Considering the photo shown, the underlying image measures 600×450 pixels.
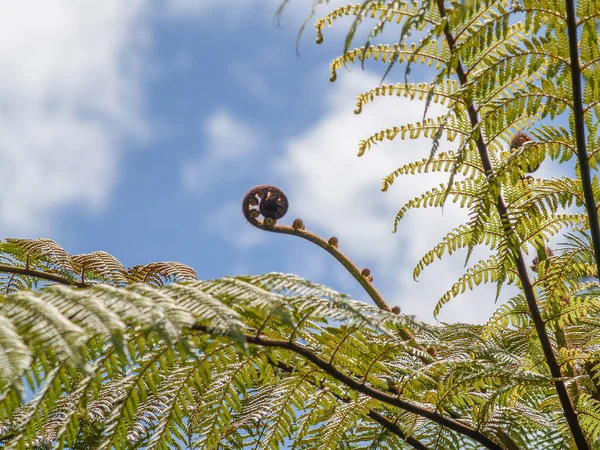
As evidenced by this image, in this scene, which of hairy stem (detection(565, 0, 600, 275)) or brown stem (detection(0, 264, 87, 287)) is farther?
brown stem (detection(0, 264, 87, 287))

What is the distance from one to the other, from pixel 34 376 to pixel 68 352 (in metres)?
0.18

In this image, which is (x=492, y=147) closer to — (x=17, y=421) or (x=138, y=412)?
(x=138, y=412)

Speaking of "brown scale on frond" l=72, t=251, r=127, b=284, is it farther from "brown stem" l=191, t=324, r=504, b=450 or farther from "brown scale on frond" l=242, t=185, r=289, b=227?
"brown stem" l=191, t=324, r=504, b=450

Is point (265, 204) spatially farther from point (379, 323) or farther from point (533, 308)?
point (379, 323)

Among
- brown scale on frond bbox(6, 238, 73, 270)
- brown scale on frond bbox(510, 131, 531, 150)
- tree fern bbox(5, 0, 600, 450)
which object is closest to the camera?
tree fern bbox(5, 0, 600, 450)

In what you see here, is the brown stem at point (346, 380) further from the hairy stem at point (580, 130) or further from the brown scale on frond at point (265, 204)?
the brown scale on frond at point (265, 204)

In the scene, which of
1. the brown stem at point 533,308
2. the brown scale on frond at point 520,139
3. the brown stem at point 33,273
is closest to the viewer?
the brown stem at point 533,308

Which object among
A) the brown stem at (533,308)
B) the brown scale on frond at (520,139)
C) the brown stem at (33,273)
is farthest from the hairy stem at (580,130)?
the brown stem at (33,273)

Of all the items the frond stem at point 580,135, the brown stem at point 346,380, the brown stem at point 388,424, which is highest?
the frond stem at point 580,135

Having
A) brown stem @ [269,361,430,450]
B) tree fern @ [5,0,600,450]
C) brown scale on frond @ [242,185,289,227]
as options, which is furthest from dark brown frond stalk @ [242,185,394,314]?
brown stem @ [269,361,430,450]

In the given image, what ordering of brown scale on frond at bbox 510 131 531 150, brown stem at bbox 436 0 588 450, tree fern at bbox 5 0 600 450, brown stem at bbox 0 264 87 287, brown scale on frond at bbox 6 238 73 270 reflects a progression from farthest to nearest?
1. brown scale on frond at bbox 510 131 531 150
2. brown scale on frond at bbox 6 238 73 270
3. brown stem at bbox 0 264 87 287
4. brown stem at bbox 436 0 588 450
5. tree fern at bbox 5 0 600 450

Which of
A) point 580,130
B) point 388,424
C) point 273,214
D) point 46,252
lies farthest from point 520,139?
point 46,252

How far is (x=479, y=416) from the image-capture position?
1.69m

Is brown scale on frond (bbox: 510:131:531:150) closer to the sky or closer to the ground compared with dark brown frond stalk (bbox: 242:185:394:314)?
closer to the sky
